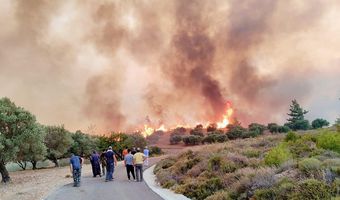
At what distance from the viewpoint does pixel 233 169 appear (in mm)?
21375

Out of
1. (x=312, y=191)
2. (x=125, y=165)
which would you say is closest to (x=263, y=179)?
(x=312, y=191)

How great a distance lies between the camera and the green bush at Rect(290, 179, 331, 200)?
1252 centimetres

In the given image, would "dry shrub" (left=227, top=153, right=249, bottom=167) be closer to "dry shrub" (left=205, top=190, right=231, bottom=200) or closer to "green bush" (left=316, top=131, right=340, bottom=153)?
"green bush" (left=316, top=131, right=340, bottom=153)

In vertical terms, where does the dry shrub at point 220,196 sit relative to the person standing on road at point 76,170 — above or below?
below

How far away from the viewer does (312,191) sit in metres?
12.7

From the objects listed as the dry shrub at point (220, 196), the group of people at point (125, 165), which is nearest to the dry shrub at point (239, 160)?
the dry shrub at point (220, 196)

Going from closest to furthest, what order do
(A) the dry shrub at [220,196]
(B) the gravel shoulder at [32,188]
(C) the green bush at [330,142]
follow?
(A) the dry shrub at [220,196] < (C) the green bush at [330,142] < (B) the gravel shoulder at [32,188]

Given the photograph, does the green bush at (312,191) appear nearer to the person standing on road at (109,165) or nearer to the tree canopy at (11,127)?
the person standing on road at (109,165)

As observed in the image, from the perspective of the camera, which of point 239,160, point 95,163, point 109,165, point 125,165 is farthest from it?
point 95,163

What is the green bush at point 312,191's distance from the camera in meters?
12.5

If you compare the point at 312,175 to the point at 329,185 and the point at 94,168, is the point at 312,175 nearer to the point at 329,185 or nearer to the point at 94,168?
the point at 329,185

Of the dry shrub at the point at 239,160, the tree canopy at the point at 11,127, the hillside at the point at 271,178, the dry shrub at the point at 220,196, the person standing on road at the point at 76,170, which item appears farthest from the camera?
the tree canopy at the point at 11,127

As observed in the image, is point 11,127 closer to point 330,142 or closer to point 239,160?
point 239,160

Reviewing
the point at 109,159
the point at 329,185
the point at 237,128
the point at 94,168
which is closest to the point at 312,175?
the point at 329,185
